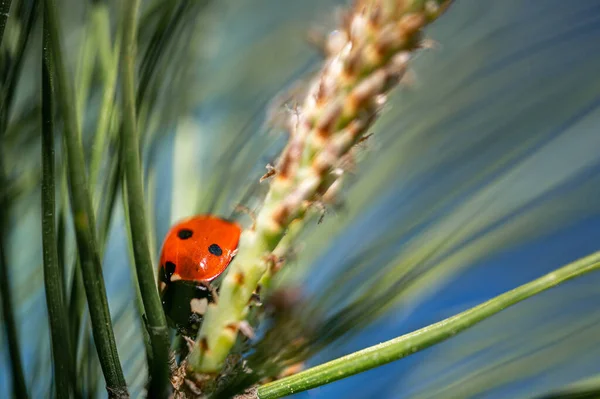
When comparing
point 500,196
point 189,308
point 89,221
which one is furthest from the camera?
point 500,196

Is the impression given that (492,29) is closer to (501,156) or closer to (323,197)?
(501,156)

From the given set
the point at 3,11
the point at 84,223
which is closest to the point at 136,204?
the point at 84,223

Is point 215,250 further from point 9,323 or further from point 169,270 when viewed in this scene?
point 9,323

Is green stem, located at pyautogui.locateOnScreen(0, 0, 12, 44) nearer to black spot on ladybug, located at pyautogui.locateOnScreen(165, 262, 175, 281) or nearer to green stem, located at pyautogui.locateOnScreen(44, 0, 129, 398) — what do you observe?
green stem, located at pyautogui.locateOnScreen(44, 0, 129, 398)

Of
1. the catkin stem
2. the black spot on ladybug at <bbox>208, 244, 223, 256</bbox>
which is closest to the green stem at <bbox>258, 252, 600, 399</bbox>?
the catkin stem

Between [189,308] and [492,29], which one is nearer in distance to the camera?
[189,308]

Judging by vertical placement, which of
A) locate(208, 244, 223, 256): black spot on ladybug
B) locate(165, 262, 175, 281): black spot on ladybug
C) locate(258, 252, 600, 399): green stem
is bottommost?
locate(258, 252, 600, 399): green stem

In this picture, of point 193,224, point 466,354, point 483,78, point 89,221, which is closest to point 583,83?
point 483,78
